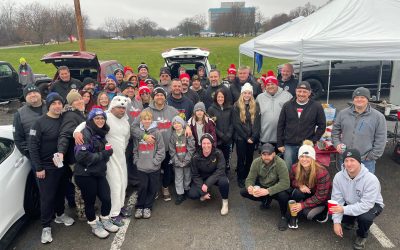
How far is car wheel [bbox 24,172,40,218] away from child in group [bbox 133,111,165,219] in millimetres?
1389

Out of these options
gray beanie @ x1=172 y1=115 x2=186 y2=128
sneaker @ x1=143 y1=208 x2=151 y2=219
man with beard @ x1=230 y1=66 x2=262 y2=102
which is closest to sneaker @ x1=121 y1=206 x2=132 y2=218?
sneaker @ x1=143 y1=208 x2=151 y2=219

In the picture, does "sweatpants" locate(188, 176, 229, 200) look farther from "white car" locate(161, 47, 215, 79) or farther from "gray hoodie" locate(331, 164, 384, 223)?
"white car" locate(161, 47, 215, 79)

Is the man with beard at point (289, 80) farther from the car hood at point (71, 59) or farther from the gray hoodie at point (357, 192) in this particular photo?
the car hood at point (71, 59)

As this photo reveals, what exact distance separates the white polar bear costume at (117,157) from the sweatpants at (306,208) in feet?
7.67

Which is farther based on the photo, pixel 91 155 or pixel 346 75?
pixel 346 75

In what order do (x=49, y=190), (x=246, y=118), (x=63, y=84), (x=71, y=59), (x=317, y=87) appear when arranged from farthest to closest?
(x=317, y=87)
(x=71, y=59)
(x=63, y=84)
(x=246, y=118)
(x=49, y=190)

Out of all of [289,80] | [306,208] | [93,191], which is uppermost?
[289,80]

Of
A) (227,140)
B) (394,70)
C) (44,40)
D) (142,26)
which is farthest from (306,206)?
(142,26)

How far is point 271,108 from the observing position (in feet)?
16.8

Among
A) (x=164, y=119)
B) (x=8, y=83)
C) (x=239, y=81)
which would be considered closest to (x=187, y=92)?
(x=239, y=81)

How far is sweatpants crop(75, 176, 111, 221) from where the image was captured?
3.91 metres

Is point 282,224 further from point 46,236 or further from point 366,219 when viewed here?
point 46,236

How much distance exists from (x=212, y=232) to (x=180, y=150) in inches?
52.3

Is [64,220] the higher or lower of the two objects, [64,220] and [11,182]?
the lower
